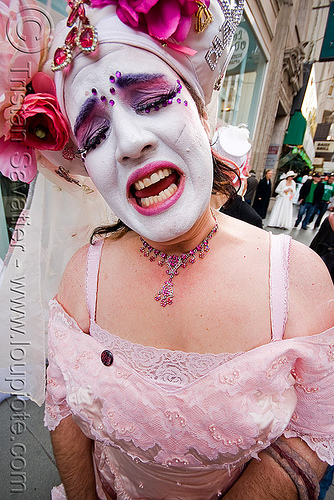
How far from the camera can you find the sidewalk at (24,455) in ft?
4.76

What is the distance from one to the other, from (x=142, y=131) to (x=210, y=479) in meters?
1.06

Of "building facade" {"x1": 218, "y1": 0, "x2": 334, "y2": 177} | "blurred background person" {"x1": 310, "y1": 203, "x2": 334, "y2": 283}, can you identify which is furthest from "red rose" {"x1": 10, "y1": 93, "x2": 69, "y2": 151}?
"building facade" {"x1": 218, "y1": 0, "x2": 334, "y2": 177}

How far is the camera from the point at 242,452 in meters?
0.70

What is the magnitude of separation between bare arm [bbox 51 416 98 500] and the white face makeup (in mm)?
805

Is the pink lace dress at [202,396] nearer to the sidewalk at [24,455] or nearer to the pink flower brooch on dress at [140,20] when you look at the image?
the pink flower brooch on dress at [140,20]

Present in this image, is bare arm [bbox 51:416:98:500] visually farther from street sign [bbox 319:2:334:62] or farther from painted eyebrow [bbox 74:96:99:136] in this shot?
street sign [bbox 319:2:334:62]

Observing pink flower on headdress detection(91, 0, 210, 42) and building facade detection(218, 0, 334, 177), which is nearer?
pink flower on headdress detection(91, 0, 210, 42)

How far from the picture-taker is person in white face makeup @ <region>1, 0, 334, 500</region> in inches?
25.7

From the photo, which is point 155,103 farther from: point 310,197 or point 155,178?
point 310,197

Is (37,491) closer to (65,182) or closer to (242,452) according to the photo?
(242,452)

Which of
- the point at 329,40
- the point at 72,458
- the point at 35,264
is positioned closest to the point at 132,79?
the point at 35,264

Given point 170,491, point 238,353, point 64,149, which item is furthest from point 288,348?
point 64,149

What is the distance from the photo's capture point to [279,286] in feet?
2.36

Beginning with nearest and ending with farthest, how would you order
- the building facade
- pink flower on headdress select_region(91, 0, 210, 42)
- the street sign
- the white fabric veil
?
pink flower on headdress select_region(91, 0, 210, 42)
the white fabric veil
the building facade
the street sign
